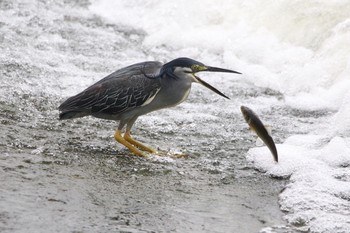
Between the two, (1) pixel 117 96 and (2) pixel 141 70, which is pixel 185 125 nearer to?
(2) pixel 141 70

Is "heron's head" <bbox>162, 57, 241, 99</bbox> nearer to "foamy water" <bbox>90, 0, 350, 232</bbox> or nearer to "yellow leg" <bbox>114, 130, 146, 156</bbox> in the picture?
"yellow leg" <bbox>114, 130, 146, 156</bbox>

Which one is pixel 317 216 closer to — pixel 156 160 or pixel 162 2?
pixel 156 160

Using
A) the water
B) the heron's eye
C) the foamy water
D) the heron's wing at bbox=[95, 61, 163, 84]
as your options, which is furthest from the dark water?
the heron's eye

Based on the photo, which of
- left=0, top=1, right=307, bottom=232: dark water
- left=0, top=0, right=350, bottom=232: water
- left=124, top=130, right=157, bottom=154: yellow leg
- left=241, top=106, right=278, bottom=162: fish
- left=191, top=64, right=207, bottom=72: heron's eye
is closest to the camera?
left=0, top=1, right=307, bottom=232: dark water

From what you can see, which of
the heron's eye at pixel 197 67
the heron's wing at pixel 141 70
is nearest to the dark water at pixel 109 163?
the heron's wing at pixel 141 70

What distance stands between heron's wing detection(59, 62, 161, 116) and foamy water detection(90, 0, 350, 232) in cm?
107

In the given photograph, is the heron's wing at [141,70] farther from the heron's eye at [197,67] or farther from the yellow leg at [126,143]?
the yellow leg at [126,143]

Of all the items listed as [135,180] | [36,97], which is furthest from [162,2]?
[135,180]

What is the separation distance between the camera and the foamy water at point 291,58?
566cm

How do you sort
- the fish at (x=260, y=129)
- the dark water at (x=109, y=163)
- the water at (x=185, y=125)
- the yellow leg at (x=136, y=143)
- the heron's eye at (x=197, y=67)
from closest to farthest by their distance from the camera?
the dark water at (x=109, y=163), the water at (x=185, y=125), the fish at (x=260, y=129), the heron's eye at (x=197, y=67), the yellow leg at (x=136, y=143)

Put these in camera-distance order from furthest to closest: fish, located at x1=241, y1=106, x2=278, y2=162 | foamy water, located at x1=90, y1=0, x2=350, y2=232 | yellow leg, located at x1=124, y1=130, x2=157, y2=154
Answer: yellow leg, located at x1=124, y1=130, x2=157, y2=154
fish, located at x1=241, y1=106, x2=278, y2=162
foamy water, located at x1=90, y1=0, x2=350, y2=232

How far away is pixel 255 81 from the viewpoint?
29.5 feet

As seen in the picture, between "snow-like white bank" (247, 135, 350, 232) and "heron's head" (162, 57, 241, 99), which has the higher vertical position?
"heron's head" (162, 57, 241, 99)

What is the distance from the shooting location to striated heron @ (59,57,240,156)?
20.9 feet
